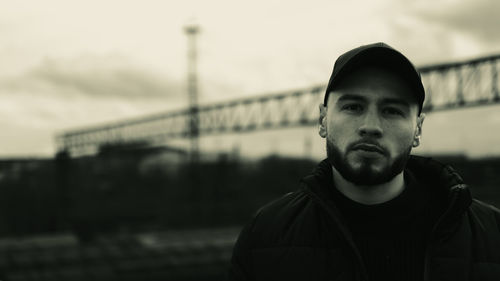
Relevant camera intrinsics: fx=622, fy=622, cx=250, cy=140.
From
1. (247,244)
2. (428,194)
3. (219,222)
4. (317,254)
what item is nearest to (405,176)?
(428,194)

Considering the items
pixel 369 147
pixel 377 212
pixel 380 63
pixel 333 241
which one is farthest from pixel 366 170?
pixel 380 63

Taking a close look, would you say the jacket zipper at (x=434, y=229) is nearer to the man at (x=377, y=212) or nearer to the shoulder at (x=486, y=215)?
the man at (x=377, y=212)

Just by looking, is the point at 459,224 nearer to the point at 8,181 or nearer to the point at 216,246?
the point at 216,246

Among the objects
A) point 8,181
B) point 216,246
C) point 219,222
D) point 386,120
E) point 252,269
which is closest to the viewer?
point 386,120

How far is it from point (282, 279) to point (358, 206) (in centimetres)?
41

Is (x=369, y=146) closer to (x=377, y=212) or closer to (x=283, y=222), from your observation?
(x=377, y=212)

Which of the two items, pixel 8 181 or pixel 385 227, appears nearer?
pixel 385 227

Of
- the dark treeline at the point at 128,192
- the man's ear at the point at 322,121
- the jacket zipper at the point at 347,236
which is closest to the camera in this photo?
the jacket zipper at the point at 347,236

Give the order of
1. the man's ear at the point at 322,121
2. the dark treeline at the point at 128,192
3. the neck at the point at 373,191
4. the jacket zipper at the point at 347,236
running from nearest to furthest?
1. the jacket zipper at the point at 347,236
2. the neck at the point at 373,191
3. the man's ear at the point at 322,121
4. the dark treeline at the point at 128,192

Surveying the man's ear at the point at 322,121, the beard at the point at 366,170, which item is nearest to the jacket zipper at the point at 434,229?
the beard at the point at 366,170

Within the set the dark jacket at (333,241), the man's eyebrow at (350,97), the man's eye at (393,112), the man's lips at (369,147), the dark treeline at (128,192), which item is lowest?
the dark treeline at (128,192)

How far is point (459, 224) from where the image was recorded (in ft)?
7.87

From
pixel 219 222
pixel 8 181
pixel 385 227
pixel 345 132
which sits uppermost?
pixel 345 132

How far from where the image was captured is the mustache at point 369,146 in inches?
90.1
